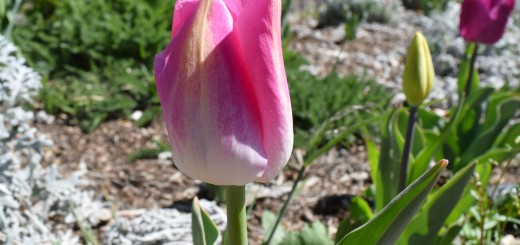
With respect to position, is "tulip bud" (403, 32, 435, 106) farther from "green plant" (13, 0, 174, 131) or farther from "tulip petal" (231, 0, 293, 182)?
"green plant" (13, 0, 174, 131)

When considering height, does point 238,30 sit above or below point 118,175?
above

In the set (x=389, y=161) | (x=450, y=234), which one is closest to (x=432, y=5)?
(x=389, y=161)

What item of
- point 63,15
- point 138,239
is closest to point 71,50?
point 63,15

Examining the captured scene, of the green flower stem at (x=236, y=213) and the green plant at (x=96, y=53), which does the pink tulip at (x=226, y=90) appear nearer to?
the green flower stem at (x=236, y=213)

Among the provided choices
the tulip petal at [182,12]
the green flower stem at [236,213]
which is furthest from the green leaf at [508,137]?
the tulip petal at [182,12]

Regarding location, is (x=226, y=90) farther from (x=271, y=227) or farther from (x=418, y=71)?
(x=271, y=227)

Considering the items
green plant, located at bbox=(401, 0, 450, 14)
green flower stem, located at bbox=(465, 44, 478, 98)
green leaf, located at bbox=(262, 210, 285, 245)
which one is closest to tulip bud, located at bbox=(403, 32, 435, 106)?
green leaf, located at bbox=(262, 210, 285, 245)

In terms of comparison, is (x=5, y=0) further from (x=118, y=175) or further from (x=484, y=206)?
(x=484, y=206)

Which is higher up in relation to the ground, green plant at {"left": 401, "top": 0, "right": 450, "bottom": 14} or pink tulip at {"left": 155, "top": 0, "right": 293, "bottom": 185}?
pink tulip at {"left": 155, "top": 0, "right": 293, "bottom": 185}
